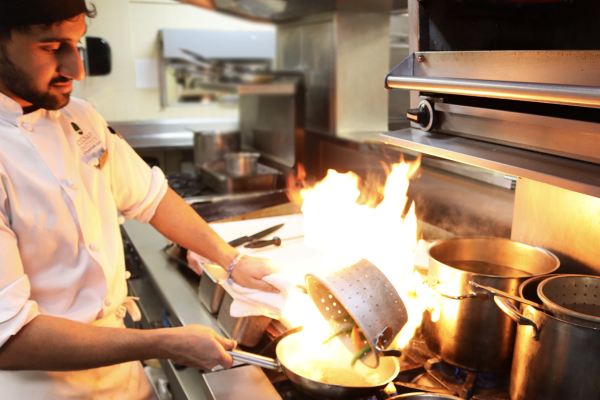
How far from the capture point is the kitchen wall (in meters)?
4.06

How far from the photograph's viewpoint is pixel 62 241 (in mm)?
1185

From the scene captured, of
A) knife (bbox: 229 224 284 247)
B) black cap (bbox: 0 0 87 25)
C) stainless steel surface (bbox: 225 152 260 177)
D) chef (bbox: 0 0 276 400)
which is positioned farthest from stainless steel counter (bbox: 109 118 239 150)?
black cap (bbox: 0 0 87 25)

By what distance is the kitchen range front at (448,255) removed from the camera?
864 millimetres

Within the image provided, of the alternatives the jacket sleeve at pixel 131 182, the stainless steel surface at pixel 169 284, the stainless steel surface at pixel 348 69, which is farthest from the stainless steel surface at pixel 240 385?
the stainless steel surface at pixel 348 69

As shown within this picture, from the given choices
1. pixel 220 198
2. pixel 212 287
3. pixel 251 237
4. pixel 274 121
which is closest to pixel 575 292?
pixel 212 287

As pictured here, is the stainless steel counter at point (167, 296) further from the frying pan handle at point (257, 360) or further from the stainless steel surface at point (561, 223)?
the stainless steel surface at point (561, 223)

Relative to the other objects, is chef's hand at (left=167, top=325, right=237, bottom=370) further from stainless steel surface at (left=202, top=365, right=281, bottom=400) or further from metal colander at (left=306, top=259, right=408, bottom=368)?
metal colander at (left=306, top=259, right=408, bottom=368)

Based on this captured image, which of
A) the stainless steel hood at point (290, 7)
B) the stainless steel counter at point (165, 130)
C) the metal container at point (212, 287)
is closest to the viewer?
the metal container at point (212, 287)

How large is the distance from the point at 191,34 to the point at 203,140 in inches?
63.6

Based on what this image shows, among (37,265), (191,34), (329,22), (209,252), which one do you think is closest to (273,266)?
(209,252)

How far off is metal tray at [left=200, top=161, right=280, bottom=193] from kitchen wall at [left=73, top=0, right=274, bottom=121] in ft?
5.35

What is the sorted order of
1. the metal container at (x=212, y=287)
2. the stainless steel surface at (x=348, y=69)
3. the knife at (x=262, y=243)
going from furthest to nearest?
the stainless steel surface at (x=348, y=69) → the knife at (x=262, y=243) → the metal container at (x=212, y=287)

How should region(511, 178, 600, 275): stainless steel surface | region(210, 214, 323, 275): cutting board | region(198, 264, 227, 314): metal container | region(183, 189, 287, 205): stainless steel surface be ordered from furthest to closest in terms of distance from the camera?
region(183, 189, 287, 205): stainless steel surface, region(210, 214, 323, 275): cutting board, region(198, 264, 227, 314): metal container, region(511, 178, 600, 275): stainless steel surface

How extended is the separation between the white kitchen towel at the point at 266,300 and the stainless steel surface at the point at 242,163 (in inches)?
63.5
